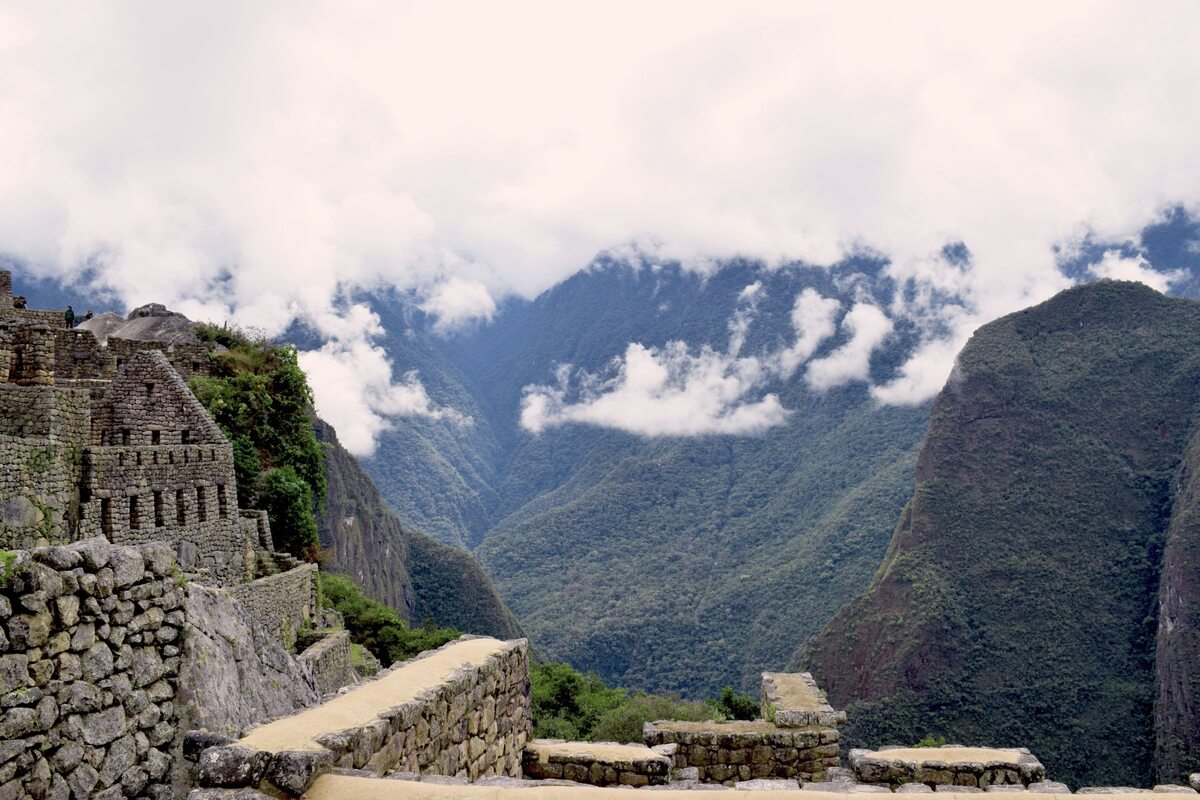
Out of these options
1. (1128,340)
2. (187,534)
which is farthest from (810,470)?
(187,534)

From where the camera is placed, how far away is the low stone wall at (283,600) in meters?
15.9

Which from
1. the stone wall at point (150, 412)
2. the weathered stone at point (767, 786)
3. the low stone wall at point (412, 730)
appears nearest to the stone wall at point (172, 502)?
the stone wall at point (150, 412)

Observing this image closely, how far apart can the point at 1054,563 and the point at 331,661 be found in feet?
338

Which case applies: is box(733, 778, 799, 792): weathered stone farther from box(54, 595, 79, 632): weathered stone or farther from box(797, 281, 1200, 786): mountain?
box(797, 281, 1200, 786): mountain

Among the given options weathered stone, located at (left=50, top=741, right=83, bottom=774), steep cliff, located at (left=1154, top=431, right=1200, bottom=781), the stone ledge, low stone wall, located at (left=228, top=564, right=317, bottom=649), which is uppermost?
low stone wall, located at (left=228, top=564, right=317, bottom=649)

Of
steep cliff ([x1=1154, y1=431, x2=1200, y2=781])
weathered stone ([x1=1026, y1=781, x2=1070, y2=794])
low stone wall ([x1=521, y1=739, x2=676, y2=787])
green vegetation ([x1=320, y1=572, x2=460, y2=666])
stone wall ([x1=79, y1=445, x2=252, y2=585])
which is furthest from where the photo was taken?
steep cliff ([x1=1154, y1=431, x2=1200, y2=781])

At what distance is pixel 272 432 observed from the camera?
20.9 metres

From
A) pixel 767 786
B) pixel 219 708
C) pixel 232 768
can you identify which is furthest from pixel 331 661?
pixel 767 786

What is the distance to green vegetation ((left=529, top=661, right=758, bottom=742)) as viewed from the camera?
21094 mm

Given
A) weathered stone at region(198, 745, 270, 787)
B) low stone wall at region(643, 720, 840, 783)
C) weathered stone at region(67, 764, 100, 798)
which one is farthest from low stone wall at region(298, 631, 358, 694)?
weathered stone at region(198, 745, 270, 787)

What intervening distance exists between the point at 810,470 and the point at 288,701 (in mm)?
174338

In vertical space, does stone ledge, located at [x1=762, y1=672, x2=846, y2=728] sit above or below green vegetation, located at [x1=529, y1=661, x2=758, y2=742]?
above

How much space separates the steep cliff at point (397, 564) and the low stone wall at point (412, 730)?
57.3m

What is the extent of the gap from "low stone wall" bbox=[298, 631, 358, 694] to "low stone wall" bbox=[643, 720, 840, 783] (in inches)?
294
